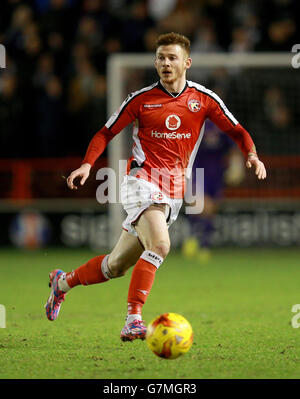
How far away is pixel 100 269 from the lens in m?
5.49

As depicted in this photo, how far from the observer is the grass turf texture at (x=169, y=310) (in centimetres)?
437

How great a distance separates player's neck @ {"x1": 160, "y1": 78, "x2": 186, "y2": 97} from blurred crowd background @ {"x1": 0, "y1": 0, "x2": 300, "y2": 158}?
717 cm

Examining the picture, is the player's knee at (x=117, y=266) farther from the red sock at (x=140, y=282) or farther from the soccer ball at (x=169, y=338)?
the soccer ball at (x=169, y=338)

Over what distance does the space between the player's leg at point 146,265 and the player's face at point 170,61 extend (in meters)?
0.95

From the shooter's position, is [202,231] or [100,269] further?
[202,231]

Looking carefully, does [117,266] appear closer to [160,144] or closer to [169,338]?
[160,144]

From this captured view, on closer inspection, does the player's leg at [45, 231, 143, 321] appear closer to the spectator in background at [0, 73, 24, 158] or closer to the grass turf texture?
the grass turf texture

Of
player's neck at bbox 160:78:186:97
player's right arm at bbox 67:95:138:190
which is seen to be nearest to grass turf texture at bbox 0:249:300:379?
player's right arm at bbox 67:95:138:190

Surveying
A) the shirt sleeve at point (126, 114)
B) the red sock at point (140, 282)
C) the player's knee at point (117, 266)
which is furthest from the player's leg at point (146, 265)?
the shirt sleeve at point (126, 114)

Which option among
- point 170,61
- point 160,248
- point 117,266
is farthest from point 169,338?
point 170,61

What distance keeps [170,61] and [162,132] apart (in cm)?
47

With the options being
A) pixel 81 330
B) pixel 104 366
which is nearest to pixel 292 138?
pixel 81 330

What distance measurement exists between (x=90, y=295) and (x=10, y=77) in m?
5.82
